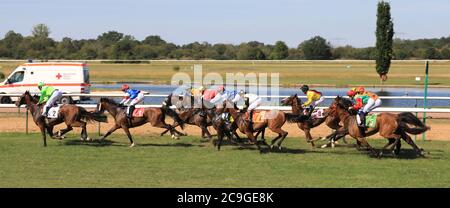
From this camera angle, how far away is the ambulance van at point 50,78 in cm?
2683

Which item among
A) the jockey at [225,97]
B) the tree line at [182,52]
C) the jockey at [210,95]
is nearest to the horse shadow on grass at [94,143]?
the jockey at [210,95]

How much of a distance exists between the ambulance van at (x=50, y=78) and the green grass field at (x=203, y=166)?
1176 centimetres

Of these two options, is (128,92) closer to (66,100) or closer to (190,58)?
(66,100)

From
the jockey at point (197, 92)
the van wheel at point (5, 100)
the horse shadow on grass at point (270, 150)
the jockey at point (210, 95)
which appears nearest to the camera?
the horse shadow on grass at point (270, 150)

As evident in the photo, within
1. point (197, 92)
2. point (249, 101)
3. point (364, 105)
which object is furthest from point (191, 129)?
point (364, 105)

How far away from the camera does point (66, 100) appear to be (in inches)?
927

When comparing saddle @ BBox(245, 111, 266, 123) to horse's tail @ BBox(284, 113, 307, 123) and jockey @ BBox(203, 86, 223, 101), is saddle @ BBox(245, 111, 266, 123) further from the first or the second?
jockey @ BBox(203, 86, 223, 101)

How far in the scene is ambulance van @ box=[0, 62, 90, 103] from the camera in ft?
88.0

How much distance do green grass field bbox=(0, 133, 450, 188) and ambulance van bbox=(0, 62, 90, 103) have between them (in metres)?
11.8

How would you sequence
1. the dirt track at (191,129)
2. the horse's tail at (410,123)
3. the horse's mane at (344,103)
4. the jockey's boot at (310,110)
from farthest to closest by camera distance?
the dirt track at (191,129) → the jockey's boot at (310,110) → the horse's mane at (344,103) → the horse's tail at (410,123)

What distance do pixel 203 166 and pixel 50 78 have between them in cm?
1687

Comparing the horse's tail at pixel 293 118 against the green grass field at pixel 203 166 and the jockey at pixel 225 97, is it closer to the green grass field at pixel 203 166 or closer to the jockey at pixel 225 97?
the green grass field at pixel 203 166
